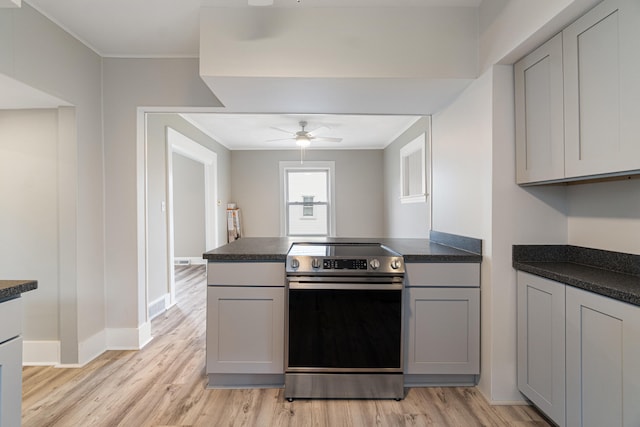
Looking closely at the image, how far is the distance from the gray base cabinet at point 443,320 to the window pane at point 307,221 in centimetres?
504

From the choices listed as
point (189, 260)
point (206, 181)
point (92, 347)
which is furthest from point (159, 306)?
point (189, 260)

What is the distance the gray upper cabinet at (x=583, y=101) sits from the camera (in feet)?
4.30

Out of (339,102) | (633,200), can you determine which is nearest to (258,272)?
(339,102)

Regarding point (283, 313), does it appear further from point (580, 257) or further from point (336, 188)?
point (336, 188)

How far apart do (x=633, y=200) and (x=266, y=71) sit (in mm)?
2068

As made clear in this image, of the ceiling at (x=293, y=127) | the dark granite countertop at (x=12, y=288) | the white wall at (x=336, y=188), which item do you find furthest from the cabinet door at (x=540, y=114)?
the white wall at (x=336, y=188)

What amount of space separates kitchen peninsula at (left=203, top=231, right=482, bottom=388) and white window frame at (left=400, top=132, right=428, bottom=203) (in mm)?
2260

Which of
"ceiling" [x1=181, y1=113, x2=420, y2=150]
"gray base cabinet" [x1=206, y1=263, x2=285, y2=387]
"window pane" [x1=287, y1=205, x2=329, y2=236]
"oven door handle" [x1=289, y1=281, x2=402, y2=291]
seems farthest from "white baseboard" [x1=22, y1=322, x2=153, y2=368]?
"window pane" [x1=287, y1=205, x2=329, y2=236]

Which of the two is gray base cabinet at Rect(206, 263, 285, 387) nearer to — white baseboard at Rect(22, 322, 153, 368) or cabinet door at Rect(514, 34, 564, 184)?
white baseboard at Rect(22, 322, 153, 368)

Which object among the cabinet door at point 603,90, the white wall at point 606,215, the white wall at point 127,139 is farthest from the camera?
the white wall at point 127,139

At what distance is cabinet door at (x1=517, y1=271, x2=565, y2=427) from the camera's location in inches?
63.7

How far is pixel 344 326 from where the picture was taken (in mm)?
2053

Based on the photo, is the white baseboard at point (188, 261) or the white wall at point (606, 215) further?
the white baseboard at point (188, 261)

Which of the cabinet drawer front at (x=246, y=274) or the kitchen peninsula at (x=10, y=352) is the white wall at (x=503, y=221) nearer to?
the cabinet drawer front at (x=246, y=274)
